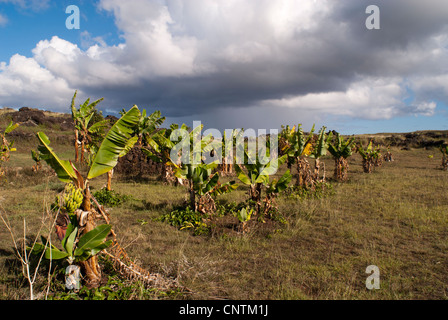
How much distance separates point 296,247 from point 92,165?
14.6 ft

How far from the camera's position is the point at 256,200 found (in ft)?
25.3

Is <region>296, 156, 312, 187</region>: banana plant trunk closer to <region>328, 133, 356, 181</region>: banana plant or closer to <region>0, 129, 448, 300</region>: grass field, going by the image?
<region>0, 129, 448, 300</region>: grass field

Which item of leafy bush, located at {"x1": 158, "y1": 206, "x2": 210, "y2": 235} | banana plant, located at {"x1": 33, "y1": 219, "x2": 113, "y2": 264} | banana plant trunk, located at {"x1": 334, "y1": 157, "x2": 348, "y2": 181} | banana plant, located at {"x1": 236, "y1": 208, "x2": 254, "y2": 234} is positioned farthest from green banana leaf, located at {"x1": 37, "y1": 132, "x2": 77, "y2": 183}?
banana plant trunk, located at {"x1": 334, "y1": 157, "x2": 348, "y2": 181}

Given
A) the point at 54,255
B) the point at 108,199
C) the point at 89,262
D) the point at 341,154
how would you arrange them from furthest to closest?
the point at 341,154
the point at 108,199
the point at 89,262
the point at 54,255

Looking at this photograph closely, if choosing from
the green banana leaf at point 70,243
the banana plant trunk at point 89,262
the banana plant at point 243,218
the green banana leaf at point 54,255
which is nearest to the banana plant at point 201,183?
the banana plant at point 243,218

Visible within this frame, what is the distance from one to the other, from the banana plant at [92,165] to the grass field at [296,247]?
19.2 inches

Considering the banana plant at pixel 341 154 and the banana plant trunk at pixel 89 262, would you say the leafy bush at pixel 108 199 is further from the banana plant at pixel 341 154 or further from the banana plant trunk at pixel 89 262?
the banana plant at pixel 341 154

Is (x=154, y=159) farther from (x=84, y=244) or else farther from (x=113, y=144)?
(x=84, y=244)

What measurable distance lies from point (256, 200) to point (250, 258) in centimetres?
247

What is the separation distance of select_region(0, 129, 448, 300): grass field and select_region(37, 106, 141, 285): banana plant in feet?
1.60

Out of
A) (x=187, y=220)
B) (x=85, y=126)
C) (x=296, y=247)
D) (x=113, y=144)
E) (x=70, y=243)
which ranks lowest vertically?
(x=296, y=247)

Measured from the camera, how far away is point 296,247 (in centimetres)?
600

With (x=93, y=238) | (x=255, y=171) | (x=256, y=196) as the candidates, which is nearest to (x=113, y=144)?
(x=93, y=238)
